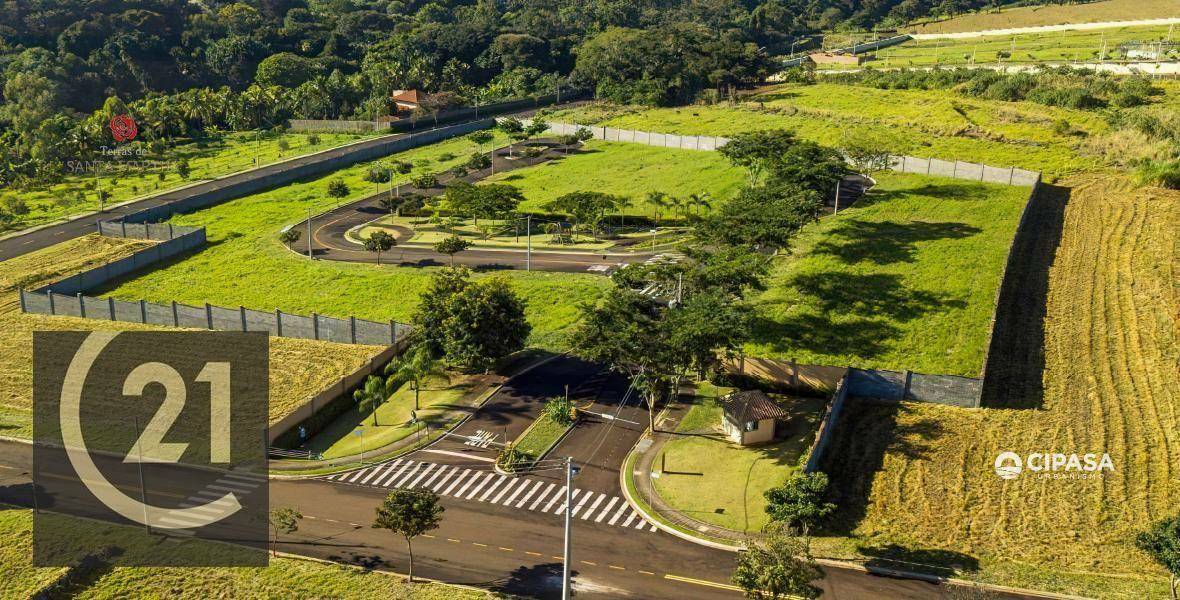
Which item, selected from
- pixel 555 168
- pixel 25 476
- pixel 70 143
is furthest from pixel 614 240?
pixel 70 143

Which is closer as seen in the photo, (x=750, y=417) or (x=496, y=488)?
(x=496, y=488)

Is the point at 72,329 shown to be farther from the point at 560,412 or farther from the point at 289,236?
the point at 560,412

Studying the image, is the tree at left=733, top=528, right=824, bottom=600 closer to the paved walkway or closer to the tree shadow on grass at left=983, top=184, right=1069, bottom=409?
the paved walkway

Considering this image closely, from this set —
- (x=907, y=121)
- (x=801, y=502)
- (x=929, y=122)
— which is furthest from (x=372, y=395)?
(x=907, y=121)

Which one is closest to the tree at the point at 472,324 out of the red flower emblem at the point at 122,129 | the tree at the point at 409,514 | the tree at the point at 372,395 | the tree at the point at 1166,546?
the tree at the point at 372,395

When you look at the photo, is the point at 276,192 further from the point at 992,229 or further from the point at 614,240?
the point at 992,229

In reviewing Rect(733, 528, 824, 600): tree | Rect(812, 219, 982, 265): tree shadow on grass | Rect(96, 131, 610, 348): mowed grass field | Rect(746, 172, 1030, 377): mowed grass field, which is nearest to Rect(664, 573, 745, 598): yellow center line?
Rect(733, 528, 824, 600): tree
